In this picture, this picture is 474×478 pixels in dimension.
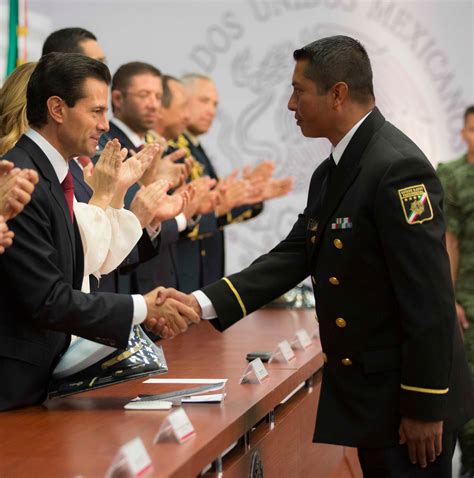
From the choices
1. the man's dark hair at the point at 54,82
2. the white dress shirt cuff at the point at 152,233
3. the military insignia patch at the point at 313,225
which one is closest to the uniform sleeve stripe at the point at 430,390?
the military insignia patch at the point at 313,225

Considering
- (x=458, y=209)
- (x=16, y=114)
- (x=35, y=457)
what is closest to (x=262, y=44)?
(x=458, y=209)

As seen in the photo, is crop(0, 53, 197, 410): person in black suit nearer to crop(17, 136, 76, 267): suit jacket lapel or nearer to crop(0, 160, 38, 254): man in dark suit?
crop(17, 136, 76, 267): suit jacket lapel

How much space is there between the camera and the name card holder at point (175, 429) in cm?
220

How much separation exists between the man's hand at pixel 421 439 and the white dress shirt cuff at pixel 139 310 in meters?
0.66

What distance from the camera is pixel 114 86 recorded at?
4.94 meters

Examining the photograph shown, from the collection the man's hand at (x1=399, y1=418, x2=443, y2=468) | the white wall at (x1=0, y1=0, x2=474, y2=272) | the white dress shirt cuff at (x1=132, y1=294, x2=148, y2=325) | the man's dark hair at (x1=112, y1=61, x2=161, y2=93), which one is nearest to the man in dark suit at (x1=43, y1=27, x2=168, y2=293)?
the man's dark hair at (x1=112, y1=61, x2=161, y2=93)

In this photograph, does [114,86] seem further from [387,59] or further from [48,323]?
[387,59]

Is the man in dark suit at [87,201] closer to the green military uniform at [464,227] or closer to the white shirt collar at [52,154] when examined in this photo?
the white shirt collar at [52,154]

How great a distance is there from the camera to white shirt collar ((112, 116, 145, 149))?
474 cm

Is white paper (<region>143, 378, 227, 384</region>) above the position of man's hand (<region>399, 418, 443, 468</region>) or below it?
above

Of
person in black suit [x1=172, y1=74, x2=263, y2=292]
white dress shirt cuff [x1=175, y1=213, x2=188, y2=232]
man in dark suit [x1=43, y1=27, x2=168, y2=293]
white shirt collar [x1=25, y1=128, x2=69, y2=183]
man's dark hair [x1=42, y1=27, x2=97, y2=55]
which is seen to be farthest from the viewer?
person in black suit [x1=172, y1=74, x2=263, y2=292]

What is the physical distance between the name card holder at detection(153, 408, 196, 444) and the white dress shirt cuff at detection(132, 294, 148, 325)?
17.2 inches

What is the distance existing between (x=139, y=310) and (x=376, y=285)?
0.58 metres

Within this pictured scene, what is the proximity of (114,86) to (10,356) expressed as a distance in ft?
8.37
